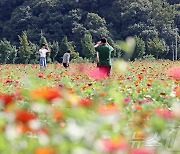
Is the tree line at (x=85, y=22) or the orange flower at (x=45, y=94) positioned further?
the tree line at (x=85, y=22)

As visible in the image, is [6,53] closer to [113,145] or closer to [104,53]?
[104,53]

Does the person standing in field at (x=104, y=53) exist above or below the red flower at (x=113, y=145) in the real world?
below

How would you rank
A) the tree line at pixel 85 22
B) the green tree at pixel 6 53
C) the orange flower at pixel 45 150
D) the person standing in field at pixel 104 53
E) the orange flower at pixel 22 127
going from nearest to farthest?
the orange flower at pixel 45 150, the orange flower at pixel 22 127, the person standing in field at pixel 104 53, the green tree at pixel 6 53, the tree line at pixel 85 22

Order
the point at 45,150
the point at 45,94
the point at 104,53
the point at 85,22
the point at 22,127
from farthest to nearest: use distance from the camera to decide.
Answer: the point at 85,22 → the point at 104,53 → the point at 45,94 → the point at 22,127 → the point at 45,150

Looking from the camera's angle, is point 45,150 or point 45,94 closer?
point 45,150

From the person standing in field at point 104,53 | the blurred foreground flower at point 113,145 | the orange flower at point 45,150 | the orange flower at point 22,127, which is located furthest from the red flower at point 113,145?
the person standing in field at point 104,53

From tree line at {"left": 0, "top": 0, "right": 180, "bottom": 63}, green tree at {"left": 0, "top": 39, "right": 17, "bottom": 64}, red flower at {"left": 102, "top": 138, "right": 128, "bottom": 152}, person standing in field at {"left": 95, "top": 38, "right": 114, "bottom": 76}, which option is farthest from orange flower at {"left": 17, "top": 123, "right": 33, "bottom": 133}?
tree line at {"left": 0, "top": 0, "right": 180, "bottom": 63}

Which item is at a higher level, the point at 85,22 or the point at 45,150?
the point at 45,150

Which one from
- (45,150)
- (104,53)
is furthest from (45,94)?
(104,53)

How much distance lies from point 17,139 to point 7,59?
3821 cm

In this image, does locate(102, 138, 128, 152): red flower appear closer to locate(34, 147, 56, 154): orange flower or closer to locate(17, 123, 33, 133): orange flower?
locate(34, 147, 56, 154): orange flower

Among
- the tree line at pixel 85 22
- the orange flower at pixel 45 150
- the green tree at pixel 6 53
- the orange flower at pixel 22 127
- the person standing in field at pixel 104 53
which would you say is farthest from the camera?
the tree line at pixel 85 22

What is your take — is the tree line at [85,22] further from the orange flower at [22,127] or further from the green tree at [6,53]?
the orange flower at [22,127]

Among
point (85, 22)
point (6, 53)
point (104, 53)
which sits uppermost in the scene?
point (104, 53)
